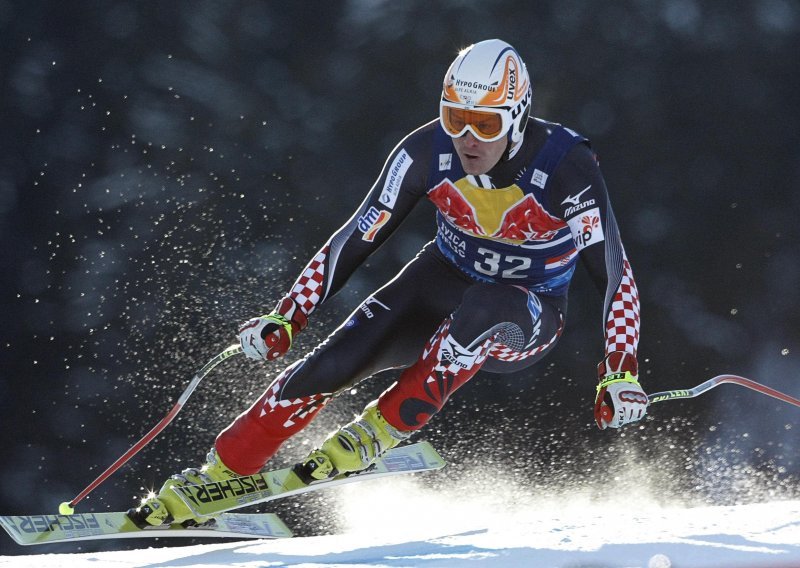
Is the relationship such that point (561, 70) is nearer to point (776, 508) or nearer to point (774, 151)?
point (774, 151)

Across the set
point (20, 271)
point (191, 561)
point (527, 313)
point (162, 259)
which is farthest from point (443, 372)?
point (20, 271)

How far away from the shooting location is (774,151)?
254 inches

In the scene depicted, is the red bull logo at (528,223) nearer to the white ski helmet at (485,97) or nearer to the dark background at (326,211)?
the white ski helmet at (485,97)

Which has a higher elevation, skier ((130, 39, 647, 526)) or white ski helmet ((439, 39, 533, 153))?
white ski helmet ((439, 39, 533, 153))

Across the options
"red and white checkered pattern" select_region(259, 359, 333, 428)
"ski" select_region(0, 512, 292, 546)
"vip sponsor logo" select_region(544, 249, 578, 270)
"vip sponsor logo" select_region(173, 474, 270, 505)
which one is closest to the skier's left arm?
"vip sponsor logo" select_region(544, 249, 578, 270)

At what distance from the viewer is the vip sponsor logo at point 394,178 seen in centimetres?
391

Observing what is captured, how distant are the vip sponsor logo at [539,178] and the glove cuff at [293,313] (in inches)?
35.3

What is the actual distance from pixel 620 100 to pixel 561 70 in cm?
38

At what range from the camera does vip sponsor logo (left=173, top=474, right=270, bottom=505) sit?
385cm

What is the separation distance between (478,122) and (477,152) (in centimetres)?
10

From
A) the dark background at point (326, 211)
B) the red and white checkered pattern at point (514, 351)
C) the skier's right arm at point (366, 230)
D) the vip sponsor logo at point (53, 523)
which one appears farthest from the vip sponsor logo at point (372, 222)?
the dark background at point (326, 211)

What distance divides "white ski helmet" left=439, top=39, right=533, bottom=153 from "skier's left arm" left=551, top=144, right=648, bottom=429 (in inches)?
9.2

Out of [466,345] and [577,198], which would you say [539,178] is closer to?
[577,198]

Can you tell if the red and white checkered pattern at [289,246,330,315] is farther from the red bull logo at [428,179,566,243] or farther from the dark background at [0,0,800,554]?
the dark background at [0,0,800,554]
